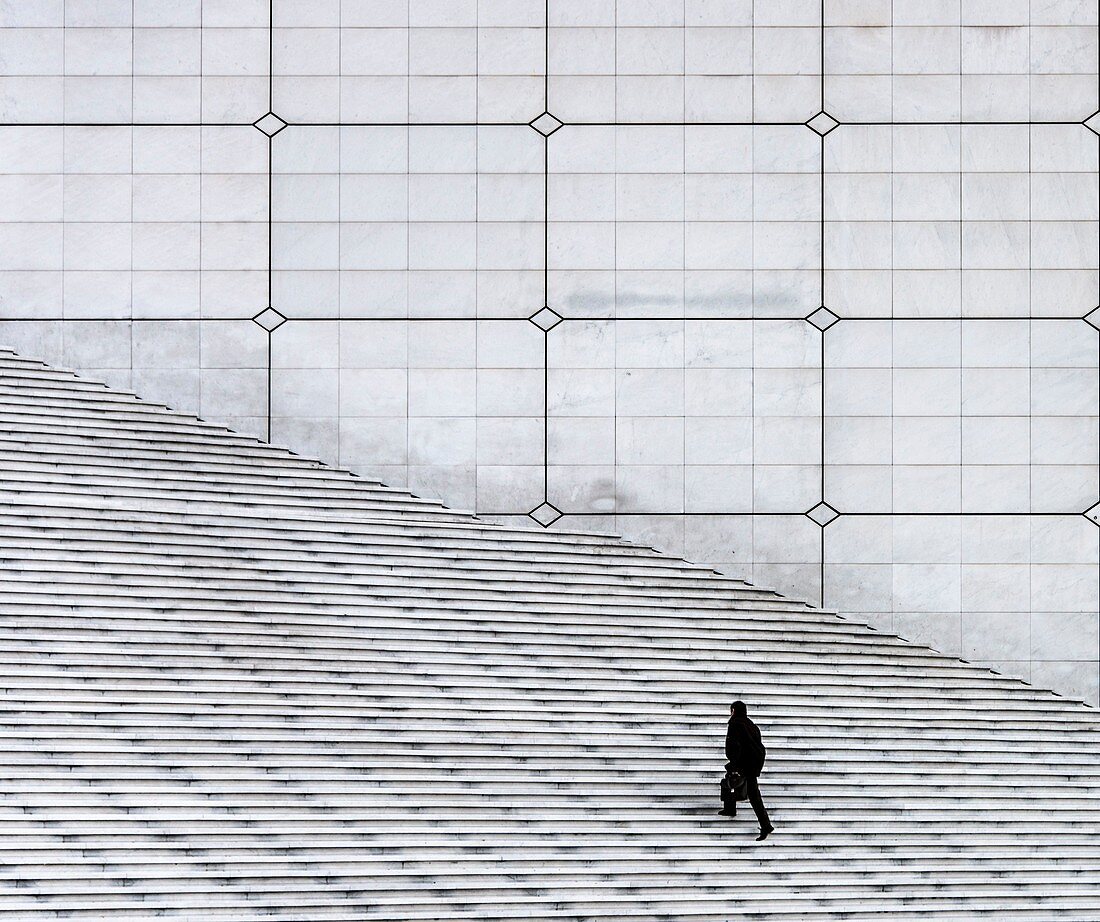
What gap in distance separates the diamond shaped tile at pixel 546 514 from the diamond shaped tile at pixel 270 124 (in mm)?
2834

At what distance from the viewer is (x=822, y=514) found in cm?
774

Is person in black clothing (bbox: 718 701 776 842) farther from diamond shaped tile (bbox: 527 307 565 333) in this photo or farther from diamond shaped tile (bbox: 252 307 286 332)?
diamond shaped tile (bbox: 252 307 286 332)

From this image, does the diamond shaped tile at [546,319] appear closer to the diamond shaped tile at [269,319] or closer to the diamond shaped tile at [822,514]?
the diamond shaped tile at [269,319]

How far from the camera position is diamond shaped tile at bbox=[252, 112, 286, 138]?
306 inches

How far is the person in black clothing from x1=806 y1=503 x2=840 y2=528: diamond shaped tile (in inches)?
65.7

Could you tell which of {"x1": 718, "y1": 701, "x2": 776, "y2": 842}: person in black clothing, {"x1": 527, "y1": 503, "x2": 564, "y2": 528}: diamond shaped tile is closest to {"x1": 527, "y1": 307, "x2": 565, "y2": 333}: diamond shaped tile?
{"x1": 527, "y1": 503, "x2": 564, "y2": 528}: diamond shaped tile

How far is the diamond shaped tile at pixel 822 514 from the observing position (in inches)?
305

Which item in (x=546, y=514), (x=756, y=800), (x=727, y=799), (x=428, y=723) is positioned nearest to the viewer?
(x=756, y=800)

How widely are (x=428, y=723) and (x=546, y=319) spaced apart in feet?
8.40

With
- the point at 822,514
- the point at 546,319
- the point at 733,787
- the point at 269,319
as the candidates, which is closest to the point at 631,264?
the point at 546,319

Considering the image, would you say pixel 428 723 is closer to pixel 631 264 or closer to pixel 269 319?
pixel 269 319

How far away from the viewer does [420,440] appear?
303 inches

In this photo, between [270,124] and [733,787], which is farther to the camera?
[270,124]

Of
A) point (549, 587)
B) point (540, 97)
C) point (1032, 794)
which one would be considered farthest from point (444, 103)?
point (1032, 794)
